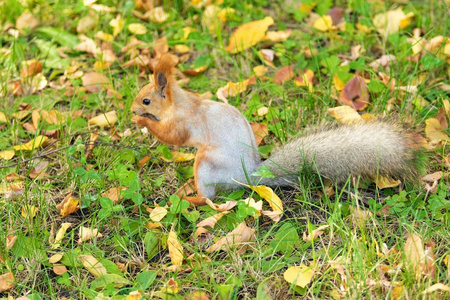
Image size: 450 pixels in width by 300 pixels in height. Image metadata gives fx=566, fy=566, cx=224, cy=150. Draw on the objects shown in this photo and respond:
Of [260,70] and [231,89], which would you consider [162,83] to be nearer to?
[231,89]

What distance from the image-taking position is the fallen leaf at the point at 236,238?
2053 millimetres

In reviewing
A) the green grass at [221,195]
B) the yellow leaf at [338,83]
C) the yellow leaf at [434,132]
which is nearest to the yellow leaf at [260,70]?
the green grass at [221,195]

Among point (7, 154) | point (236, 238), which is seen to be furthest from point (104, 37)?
point (236, 238)

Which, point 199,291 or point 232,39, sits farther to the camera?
point 232,39

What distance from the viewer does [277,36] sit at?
333cm

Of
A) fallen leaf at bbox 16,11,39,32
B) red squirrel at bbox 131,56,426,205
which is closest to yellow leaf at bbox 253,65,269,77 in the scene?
red squirrel at bbox 131,56,426,205

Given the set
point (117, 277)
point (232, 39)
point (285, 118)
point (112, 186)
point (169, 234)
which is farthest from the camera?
point (232, 39)

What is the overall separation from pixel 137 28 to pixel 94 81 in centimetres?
54

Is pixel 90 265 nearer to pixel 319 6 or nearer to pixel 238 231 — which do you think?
pixel 238 231

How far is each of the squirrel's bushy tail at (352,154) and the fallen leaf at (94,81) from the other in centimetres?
117

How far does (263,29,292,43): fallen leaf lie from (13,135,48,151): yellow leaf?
4.63 feet

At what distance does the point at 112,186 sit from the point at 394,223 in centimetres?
117

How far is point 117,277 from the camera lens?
1.95 meters

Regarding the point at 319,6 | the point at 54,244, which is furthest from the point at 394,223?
the point at 319,6
